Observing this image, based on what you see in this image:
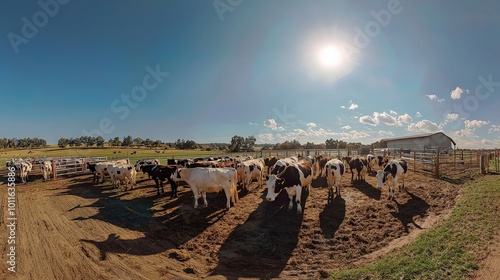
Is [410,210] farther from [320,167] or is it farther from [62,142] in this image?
[62,142]

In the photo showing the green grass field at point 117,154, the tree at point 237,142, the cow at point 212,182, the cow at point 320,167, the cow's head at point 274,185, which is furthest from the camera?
the tree at point 237,142

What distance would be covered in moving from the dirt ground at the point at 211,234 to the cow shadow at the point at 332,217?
36 millimetres

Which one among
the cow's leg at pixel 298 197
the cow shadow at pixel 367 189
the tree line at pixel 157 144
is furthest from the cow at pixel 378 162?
the tree line at pixel 157 144

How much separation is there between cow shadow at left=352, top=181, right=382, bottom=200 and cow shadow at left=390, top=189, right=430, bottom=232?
3.92 feet

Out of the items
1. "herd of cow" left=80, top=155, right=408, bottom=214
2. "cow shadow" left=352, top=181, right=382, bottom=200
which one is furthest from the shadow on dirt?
"cow shadow" left=352, top=181, right=382, bottom=200

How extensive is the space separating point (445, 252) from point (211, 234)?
5721 mm

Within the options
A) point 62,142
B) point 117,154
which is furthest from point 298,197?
Result: point 62,142

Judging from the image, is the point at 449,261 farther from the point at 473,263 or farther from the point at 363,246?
the point at 363,246

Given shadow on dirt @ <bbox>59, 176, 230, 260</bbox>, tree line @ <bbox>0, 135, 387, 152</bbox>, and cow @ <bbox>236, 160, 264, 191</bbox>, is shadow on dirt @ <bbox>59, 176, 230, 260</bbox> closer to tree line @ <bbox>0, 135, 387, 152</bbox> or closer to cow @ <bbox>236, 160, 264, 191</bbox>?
cow @ <bbox>236, 160, 264, 191</bbox>

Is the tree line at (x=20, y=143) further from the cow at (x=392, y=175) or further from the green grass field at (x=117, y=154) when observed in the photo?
the cow at (x=392, y=175)

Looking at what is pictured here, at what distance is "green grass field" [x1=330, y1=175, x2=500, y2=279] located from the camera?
4.72 meters

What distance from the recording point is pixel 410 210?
885cm

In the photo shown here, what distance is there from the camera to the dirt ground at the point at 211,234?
5281 mm

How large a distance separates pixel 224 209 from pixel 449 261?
6809 mm
